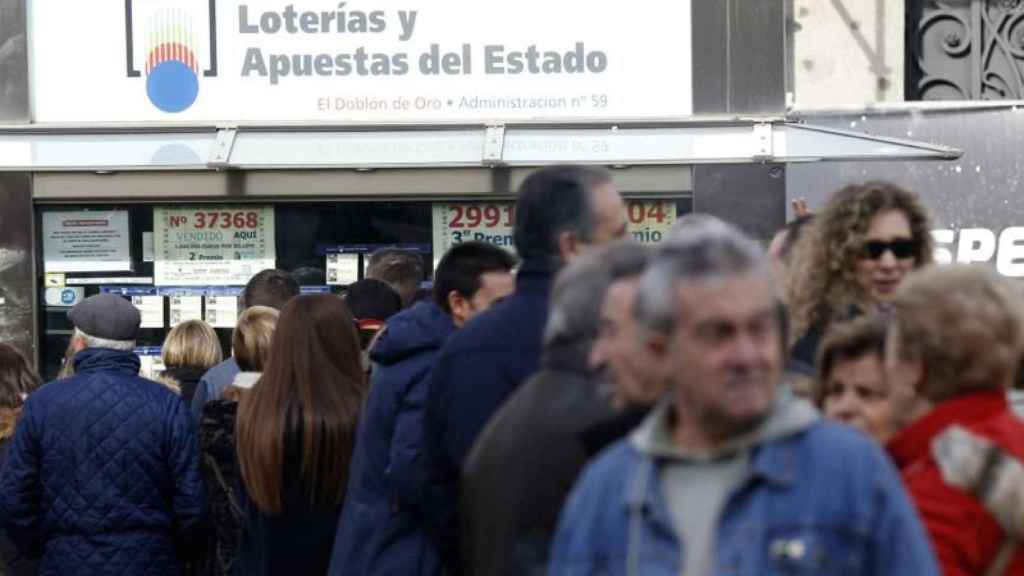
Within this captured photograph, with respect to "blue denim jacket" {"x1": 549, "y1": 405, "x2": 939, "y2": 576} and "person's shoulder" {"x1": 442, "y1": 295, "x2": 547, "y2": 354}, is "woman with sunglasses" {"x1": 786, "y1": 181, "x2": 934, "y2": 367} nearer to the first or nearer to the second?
"person's shoulder" {"x1": 442, "y1": 295, "x2": 547, "y2": 354}

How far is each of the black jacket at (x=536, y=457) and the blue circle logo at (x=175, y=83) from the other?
8.61m

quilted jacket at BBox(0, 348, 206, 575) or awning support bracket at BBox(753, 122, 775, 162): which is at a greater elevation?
awning support bracket at BBox(753, 122, 775, 162)

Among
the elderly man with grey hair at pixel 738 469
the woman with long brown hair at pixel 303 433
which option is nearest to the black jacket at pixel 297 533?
the woman with long brown hair at pixel 303 433

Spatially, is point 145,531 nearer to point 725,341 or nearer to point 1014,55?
point 725,341

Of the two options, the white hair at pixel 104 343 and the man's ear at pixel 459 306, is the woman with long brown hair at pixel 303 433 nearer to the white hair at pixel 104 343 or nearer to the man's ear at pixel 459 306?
the man's ear at pixel 459 306

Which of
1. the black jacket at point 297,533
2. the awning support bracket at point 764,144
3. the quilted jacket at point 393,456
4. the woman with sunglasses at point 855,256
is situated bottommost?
the black jacket at point 297,533

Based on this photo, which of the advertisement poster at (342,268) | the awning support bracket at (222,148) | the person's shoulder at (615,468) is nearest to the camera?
the person's shoulder at (615,468)

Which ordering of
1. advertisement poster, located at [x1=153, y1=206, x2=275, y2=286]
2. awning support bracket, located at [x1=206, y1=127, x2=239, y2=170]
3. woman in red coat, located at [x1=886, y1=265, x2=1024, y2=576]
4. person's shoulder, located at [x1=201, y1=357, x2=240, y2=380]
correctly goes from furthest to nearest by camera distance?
advertisement poster, located at [x1=153, y1=206, x2=275, y2=286] → awning support bracket, located at [x1=206, y1=127, x2=239, y2=170] → person's shoulder, located at [x1=201, y1=357, x2=240, y2=380] → woman in red coat, located at [x1=886, y1=265, x2=1024, y2=576]

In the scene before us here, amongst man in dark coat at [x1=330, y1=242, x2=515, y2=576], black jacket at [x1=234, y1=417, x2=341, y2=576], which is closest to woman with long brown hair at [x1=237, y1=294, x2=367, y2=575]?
black jacket at [x1=234, y1=417, x2=341, y2=576]

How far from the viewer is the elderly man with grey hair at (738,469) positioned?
269cm

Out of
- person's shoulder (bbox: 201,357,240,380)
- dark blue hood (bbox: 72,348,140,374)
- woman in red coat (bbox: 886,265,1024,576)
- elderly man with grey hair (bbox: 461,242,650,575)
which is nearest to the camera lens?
woman in red coat (bbox: 886,265,1024,576)

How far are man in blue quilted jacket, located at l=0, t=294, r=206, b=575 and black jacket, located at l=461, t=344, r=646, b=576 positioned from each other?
3435mm

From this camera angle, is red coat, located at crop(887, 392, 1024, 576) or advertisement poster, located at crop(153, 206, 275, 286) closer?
red coat, located at crop(887, 392, 1024, 576)

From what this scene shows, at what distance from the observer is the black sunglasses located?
5.02 m
